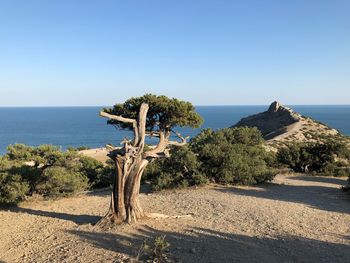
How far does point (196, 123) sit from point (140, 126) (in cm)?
436

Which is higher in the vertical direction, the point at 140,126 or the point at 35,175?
the point at 140,126

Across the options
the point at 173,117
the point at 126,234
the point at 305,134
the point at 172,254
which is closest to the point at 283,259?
the point at 172,254

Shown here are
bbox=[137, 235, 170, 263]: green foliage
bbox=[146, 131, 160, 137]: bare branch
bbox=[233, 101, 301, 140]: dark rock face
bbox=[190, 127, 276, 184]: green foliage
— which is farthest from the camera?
bbox=[233, 101, 301, 140]: dark rock face

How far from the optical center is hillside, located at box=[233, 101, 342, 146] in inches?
1991

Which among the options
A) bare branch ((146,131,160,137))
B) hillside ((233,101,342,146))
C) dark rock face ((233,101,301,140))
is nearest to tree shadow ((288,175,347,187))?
bare branch ((146,131,160,137))

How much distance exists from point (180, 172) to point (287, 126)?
1929 inches

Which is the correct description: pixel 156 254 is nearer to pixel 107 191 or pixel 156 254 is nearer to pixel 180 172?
pixel 180 172

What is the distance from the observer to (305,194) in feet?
48.8

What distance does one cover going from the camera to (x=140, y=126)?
415 inches

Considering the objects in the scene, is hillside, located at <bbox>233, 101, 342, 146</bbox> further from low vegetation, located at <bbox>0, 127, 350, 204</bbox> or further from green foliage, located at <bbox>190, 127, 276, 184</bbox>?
low vegetation, located at <bbox>0, 127, 350, 204</bbox>

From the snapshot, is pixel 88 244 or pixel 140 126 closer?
pixel 88 244

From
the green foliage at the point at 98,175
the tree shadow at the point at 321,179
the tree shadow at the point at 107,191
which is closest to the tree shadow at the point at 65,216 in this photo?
the tree shadow at the point at 107,191

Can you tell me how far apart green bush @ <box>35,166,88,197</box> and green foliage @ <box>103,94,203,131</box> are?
294 centimetres

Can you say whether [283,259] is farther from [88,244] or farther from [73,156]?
[73,156]
